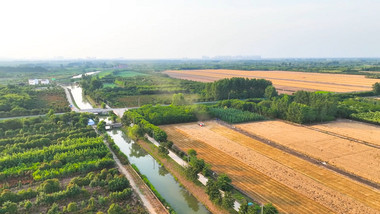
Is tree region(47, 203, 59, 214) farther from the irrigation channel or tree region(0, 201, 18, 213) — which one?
the irrigation channel

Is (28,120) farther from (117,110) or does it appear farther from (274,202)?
(274,202)

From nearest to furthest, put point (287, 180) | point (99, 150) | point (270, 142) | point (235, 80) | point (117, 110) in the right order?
1. point (287, 180)
2. point (99, 150)
3. point (270, 142)
4. point (117, 110)
5. point (235, 80)

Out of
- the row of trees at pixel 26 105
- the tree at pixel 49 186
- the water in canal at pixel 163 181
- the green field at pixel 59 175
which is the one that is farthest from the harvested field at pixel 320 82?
the tree at pixel 49 186

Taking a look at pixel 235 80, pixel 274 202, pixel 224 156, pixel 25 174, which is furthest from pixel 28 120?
pixel 235 80

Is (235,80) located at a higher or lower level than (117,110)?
higher

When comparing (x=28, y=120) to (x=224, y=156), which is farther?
(x=28, y=120)

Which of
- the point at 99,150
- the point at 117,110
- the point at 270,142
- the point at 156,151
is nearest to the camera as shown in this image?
the point at 99,150

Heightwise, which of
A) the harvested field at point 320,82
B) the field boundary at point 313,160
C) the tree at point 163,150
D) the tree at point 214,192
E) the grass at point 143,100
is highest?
the tree at point 214,192

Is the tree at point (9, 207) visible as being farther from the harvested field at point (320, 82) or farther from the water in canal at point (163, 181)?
the harvested field at point (320, 82)
